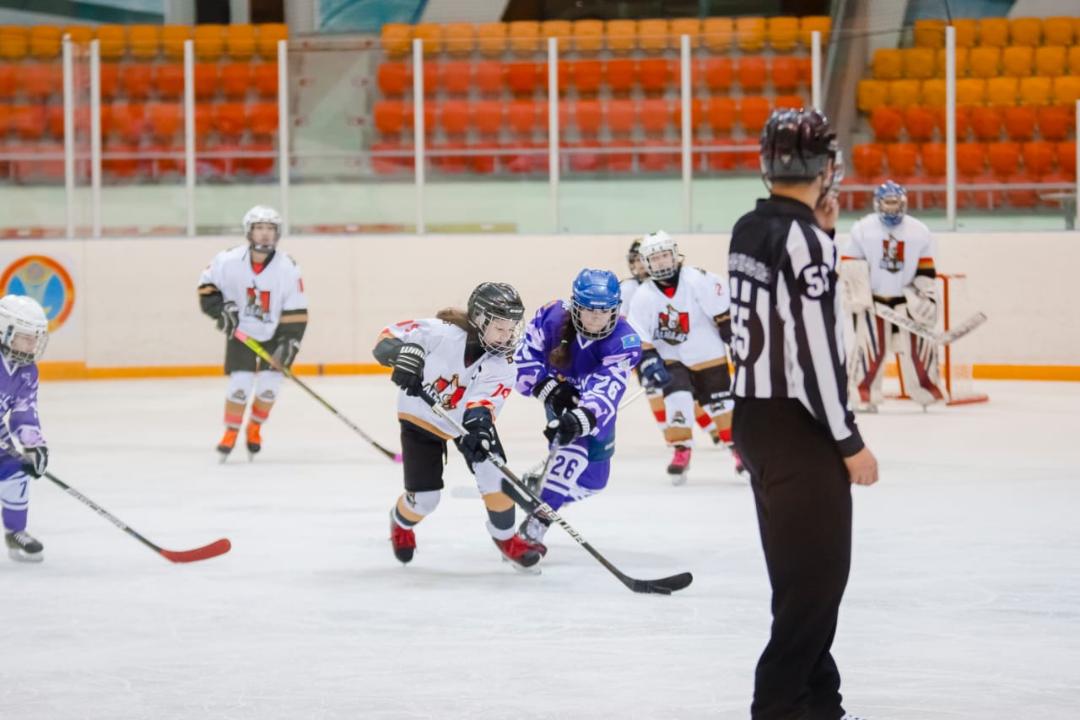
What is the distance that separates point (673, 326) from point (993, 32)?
7280mm

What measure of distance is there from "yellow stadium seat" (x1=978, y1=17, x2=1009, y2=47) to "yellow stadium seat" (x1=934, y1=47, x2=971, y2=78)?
2.36ft

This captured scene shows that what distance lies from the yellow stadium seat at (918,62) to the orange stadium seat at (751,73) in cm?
100

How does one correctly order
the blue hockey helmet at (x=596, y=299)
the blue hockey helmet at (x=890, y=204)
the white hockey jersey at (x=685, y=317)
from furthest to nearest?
the blue hockey helmet at (x=890, y=204) → the white hockey jersey at (x=685, y=317) → the blue hockey helmet at (x=596, y=299)

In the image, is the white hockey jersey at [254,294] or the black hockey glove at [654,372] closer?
the black hockey glove at [654,372]

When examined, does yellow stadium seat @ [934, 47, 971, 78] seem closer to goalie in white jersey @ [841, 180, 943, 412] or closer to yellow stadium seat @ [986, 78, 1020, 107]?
yellow stadium seat @ [986, 78, 1020, 107]

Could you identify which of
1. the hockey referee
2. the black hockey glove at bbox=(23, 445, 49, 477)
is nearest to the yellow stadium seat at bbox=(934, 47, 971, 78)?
the black hockey glove at bbox=(23, 445, 49, 477)

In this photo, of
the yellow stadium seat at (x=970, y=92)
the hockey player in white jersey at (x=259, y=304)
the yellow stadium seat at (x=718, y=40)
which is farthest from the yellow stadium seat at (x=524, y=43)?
the hockey player in white jersey at (x=259, y=304)

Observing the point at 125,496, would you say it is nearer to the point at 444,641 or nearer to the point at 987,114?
the point at 444,641

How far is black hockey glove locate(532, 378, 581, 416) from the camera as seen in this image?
4.55m

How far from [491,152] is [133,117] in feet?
8.78

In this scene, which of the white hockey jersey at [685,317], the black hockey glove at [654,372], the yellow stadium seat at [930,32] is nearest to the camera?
the black hockey glove at [654,372]

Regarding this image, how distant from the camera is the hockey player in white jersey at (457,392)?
418cm

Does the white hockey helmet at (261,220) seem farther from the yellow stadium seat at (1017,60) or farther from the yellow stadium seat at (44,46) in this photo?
the yellow stadium seat at (1017,60)

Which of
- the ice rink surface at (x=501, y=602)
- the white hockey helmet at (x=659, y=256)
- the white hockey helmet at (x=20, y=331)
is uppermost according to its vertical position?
the white hockey helmet at (x=659, y=256)
